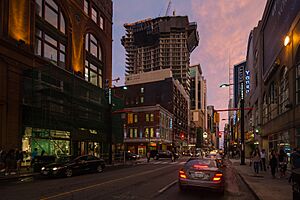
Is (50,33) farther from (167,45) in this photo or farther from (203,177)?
(167,45)

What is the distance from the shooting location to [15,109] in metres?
24.8

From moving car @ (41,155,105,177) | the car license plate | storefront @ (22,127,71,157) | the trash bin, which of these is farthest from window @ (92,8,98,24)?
the car license plate

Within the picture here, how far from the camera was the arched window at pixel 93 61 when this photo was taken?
4031 centimetres

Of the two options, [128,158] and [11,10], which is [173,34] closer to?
[128,158]

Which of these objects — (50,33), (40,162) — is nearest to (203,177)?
(40,162)

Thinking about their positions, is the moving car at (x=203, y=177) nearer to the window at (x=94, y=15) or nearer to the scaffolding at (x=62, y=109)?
the scaffolding at (x=62, y=109)

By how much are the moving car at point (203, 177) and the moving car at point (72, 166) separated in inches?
372

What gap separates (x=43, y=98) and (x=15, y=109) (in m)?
3.68

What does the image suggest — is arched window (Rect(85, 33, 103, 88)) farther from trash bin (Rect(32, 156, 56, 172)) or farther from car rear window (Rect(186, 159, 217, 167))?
car rear window (Rect(186, 159, 217, 167))

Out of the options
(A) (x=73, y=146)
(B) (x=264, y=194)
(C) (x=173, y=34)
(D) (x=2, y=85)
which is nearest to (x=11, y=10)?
(D) (x=2, y=85)

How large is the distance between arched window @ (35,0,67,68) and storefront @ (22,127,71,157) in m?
7.45

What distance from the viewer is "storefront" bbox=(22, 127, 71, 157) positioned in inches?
1059

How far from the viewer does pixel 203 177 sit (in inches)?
465

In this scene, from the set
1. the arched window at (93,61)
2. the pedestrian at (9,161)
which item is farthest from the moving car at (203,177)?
the arched window at (93,61)
